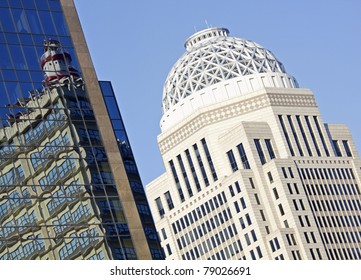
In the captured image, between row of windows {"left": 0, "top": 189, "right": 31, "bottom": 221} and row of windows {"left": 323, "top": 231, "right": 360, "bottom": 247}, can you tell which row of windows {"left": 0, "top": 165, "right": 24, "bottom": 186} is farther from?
row of windows {"left": 323, "top": 231, "right": 360, "bottom": 247}

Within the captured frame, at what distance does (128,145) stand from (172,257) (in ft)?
363

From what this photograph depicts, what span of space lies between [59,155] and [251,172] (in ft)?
345

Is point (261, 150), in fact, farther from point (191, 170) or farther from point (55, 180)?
point (55, 180)

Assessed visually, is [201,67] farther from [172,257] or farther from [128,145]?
[128,145]

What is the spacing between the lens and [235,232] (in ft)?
593

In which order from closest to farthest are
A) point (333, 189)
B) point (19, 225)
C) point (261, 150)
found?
point (19, 225) < point (261, 150) < point (333, 189)

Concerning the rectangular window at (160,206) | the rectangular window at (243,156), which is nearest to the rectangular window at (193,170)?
the rectangular window at (160,206)

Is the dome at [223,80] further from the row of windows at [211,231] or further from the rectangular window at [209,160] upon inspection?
the row of windows at [211,231]

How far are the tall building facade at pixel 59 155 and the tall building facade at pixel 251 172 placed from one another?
94.9 m

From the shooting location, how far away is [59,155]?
→ 76562 mm

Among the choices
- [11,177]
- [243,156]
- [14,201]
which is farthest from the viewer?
[243,156]

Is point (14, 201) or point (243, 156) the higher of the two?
point (243, 156)

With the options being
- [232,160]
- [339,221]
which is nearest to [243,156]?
[232,160]
